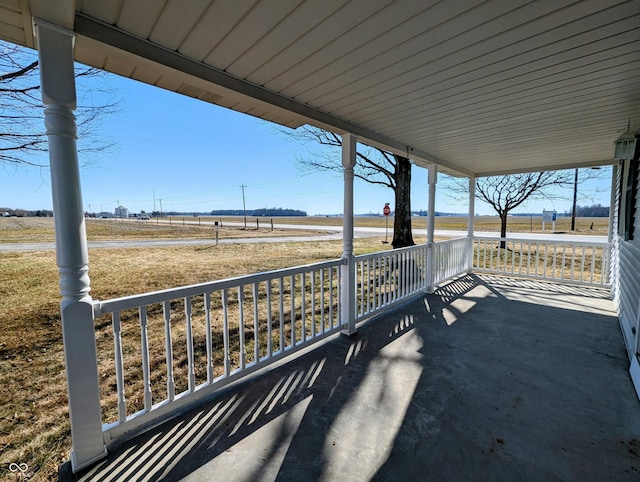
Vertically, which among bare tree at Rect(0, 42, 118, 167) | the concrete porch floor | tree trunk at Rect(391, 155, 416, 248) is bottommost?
the concrete porch floor

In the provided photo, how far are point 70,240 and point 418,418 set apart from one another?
233cm

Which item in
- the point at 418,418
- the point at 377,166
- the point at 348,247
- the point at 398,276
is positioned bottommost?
the point at 418,418

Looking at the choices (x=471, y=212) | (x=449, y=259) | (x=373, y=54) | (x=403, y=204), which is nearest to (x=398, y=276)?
(x=449, y=259)

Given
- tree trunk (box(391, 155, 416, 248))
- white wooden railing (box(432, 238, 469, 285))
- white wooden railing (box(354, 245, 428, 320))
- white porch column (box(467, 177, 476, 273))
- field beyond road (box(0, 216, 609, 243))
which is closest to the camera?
white wooden railing (box(354, 245, 428, 320))

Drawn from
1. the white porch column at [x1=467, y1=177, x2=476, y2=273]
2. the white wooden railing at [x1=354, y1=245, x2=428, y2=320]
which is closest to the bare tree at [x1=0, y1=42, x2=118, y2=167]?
the white wooden railing at [x1=354, y1=245, x2=428, y2=320]

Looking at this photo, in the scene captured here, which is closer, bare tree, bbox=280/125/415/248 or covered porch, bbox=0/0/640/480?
covered porch, bbox=0/0/640/480

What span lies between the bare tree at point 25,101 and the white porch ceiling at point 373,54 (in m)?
2.86

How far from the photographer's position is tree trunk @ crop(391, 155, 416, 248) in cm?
808

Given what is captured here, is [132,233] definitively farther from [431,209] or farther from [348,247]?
[348,247]

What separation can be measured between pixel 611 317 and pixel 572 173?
9.41m

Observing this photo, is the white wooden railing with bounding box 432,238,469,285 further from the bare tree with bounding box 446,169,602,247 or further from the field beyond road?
the field beyond road

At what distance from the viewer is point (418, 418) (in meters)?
2.01

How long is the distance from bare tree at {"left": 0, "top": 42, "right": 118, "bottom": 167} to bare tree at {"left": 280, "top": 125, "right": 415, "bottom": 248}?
4584mm

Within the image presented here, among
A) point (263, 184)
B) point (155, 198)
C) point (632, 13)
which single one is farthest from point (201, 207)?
point (632, 13)
